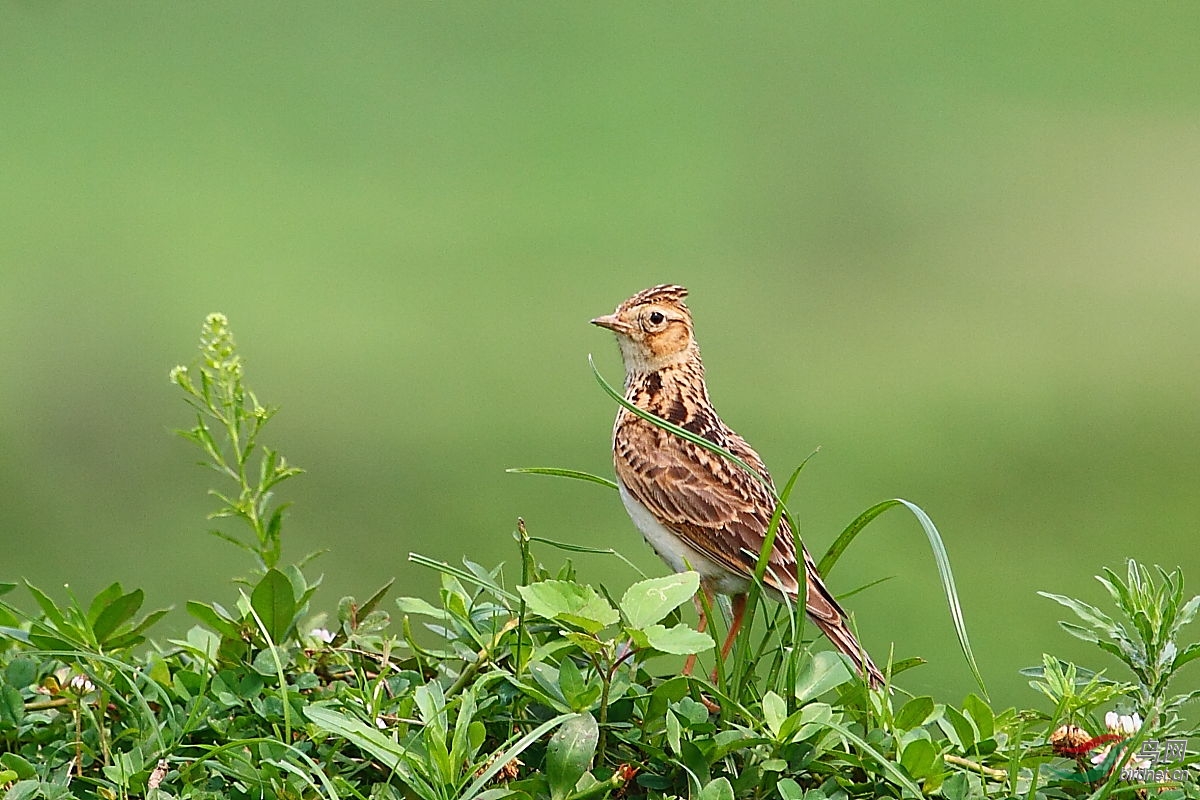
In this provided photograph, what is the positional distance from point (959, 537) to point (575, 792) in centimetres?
538

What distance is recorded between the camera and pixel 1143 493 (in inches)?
293

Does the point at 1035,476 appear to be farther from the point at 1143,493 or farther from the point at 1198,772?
the point at 1198,772

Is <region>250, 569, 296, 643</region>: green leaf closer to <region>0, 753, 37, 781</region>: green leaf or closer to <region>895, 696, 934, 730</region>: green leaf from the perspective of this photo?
<region>0, 753, 37, 781</region>: green leaf

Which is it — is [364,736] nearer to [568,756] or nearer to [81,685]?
[568,756]

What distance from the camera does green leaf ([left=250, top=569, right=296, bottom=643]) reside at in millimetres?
2129

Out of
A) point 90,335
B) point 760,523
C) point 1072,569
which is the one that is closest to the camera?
point 760,523

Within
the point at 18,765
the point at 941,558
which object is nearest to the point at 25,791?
the point at 18,765

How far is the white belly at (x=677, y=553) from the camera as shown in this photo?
9.83ft

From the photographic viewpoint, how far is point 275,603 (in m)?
2.15

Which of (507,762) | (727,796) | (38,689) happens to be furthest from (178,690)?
(727,796)

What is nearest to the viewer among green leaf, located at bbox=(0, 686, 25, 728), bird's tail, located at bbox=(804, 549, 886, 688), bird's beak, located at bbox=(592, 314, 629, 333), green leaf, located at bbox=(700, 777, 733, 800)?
green leaf, located at bbox=(700, 777, 733, 800)

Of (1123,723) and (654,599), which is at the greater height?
(654,599)

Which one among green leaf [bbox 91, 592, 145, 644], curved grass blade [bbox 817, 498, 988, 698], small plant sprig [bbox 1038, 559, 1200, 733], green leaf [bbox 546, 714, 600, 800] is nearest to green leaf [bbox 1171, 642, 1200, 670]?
small plant sprig [bbox 1038, 559, 1200, 733]

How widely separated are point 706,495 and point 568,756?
54.5 inches
